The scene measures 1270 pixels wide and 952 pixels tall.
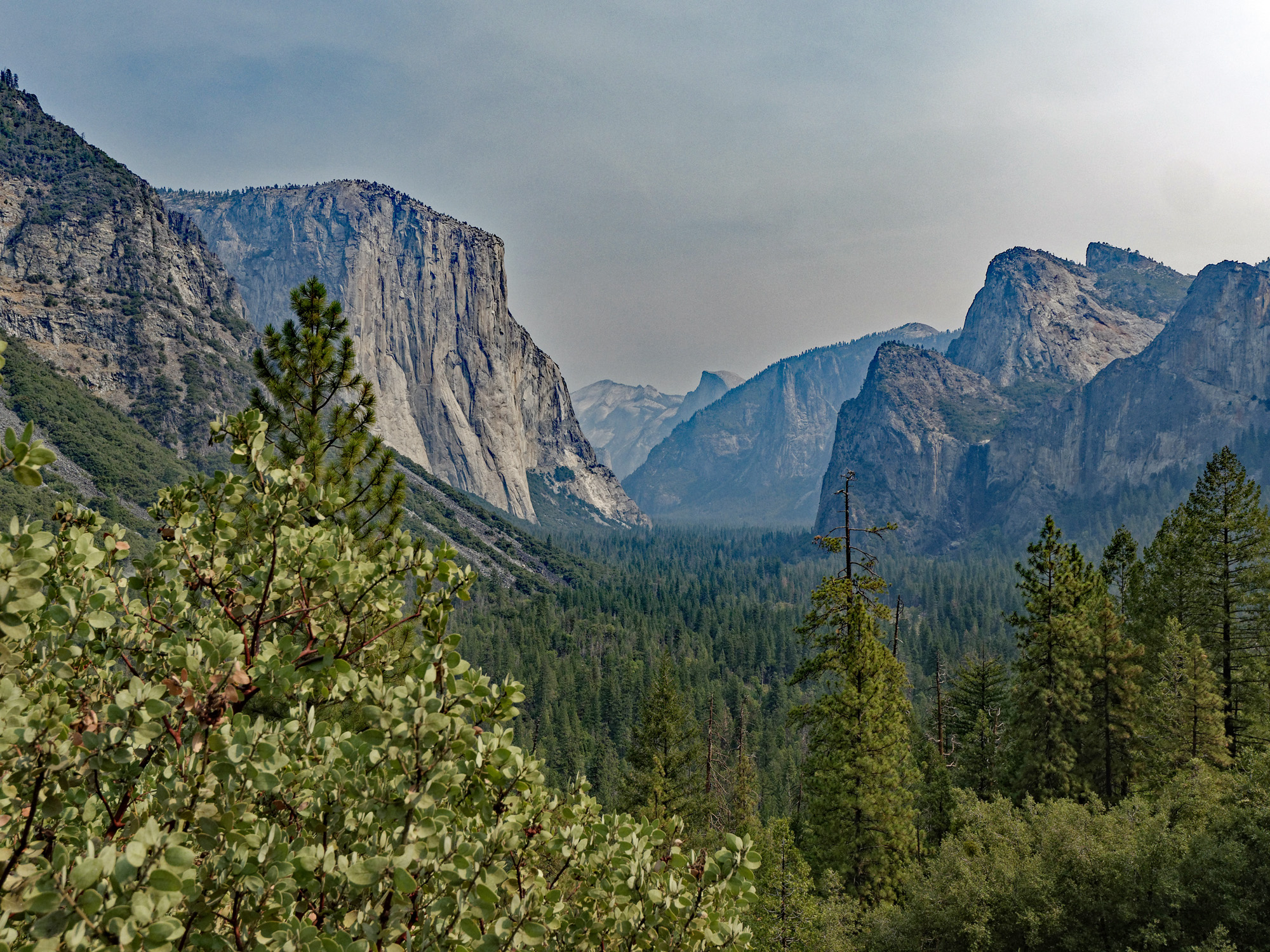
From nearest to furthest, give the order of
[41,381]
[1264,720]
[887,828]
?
[887,828] → [1264,720] → [41,381]

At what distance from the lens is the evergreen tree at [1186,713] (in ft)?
69.3

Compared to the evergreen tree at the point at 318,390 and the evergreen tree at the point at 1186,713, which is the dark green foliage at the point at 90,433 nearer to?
the evergreen tree at the point at 318,390

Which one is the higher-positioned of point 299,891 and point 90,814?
point 90,814

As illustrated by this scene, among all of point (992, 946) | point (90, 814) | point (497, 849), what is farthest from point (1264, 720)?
point (90, 814)

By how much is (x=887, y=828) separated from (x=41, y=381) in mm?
155883

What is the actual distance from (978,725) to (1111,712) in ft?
25.8

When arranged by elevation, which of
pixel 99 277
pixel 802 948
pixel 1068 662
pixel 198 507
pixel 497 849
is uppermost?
pixel 99 277

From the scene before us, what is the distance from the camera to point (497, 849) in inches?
131

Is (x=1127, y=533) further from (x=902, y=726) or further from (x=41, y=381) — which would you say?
(x=41, y=381)

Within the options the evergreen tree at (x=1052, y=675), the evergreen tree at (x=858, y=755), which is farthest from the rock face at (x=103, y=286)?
the evergreen tree at (x=1052, y=675)

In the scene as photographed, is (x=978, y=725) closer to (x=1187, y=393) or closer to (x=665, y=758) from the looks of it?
(x=665, y=758)

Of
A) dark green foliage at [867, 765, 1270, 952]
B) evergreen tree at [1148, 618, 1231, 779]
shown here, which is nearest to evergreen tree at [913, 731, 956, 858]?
evergreen tree at [1148, 618, 1231, 779]

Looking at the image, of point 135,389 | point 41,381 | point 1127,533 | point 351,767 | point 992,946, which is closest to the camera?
point 351,767

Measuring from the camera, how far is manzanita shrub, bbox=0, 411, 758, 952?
270cm
